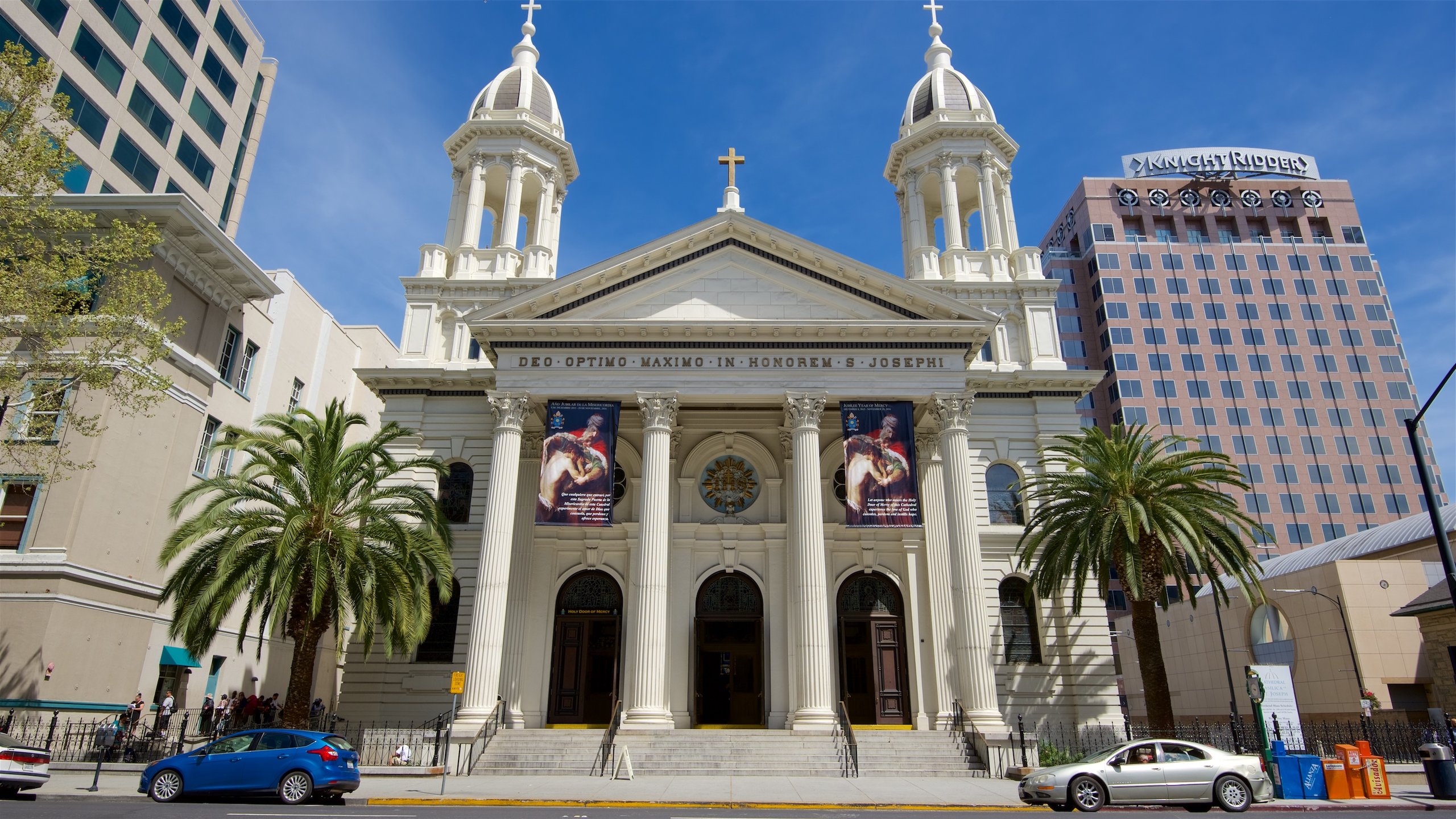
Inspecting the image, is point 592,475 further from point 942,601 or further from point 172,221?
point 172,221

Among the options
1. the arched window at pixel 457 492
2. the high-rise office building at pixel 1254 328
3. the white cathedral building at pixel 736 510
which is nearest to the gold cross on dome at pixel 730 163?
the white cathedral building at pixel 736 510

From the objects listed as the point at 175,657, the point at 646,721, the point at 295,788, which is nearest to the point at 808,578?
the point at 646,721

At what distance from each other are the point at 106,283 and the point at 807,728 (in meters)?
24.5

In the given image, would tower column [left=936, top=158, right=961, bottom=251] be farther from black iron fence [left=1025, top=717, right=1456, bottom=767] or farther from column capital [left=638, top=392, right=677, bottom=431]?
black iron fence [left=1025, top=717, right=1456, bottom=767]

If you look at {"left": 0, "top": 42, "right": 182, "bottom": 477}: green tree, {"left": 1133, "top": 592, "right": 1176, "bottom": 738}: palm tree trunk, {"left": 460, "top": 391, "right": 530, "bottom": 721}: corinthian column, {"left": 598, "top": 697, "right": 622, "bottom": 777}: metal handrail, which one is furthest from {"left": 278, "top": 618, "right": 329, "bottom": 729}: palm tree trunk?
{"left": 1133, "top": 592, "right": 1176, "bottom": 738}: palm tree trunk

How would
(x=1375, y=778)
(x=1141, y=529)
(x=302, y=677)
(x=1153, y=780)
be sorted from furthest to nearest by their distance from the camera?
(x=1141, y=529), (x=302, y=677), (x=1375, y=778), (x=1153, y=780)

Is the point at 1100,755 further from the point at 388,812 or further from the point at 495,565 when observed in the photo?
the point at 495,565

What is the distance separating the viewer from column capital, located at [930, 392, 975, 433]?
88.4 ft

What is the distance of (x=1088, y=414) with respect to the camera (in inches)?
3027

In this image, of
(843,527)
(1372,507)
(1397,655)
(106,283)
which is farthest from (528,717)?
(1372,507)

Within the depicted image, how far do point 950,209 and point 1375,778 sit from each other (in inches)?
975

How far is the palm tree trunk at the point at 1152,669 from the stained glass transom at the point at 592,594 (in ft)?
53.0

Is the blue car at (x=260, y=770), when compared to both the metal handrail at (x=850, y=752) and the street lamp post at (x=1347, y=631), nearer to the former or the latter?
the metal handrail at (x=850, y=752)

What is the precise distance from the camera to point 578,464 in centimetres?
2597
